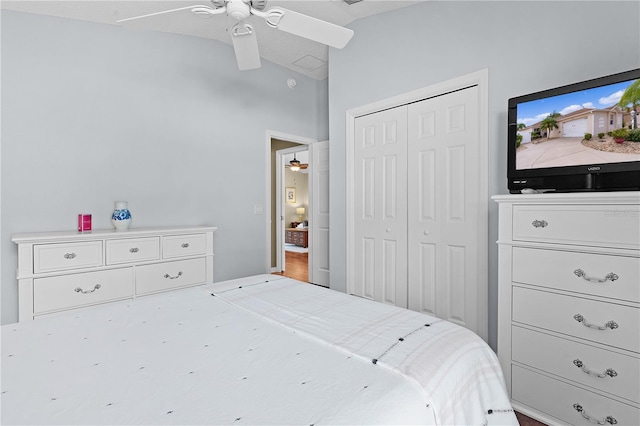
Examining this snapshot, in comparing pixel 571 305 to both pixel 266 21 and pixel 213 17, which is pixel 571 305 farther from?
pixel 213 17

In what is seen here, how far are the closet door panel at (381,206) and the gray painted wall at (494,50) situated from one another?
313mm

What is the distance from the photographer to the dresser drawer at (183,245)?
2752 millimetres

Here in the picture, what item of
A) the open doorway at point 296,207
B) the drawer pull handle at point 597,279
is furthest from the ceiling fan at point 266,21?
the open doorway at point 296,207

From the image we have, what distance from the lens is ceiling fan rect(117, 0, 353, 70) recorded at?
1.74 m

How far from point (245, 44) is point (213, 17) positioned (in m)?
→ 1.26

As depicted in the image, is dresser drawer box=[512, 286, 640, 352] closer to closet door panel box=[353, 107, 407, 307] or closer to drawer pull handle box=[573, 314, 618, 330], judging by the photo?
drawer pull handle box=[573, 314, 618, 330]

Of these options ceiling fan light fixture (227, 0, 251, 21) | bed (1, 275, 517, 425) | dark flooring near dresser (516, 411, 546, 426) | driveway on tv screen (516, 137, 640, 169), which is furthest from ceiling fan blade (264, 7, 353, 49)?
dark flooring near dresser (516, 411, 546, 426)

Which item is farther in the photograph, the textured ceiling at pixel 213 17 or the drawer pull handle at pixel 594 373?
the textured ceiling at pixel 213 17

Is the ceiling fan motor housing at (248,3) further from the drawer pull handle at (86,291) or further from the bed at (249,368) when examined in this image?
the drawer pull handle at (86,291)

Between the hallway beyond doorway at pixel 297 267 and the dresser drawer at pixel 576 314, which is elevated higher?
the dresser drawer at pixel 576 314

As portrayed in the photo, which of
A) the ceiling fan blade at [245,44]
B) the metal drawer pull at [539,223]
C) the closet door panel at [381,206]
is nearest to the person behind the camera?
the metal drawer pull at [539,223]

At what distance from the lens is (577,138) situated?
174 centimetres

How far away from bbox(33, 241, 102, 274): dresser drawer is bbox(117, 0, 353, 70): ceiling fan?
1560mm

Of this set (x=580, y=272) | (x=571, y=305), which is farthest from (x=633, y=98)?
(x=571, y=305)
